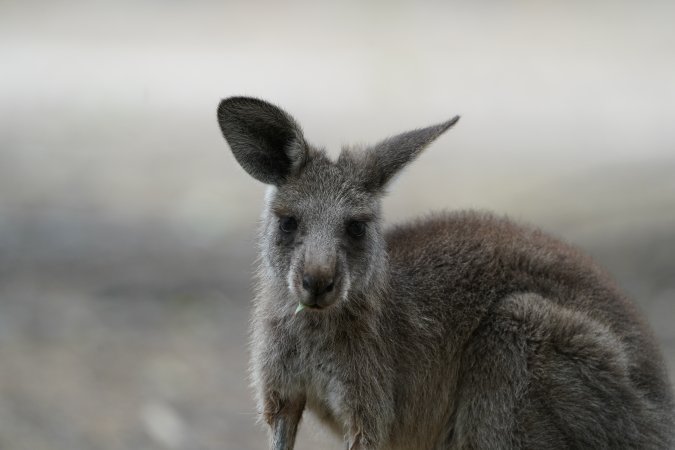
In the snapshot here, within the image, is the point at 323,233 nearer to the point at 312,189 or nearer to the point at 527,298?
the point at 312,189

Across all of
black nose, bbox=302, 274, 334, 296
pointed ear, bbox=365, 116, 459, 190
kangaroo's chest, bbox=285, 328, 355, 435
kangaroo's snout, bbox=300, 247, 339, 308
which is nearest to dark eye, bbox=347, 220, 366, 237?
pointed ear, bbox=365, 116, 459, 190

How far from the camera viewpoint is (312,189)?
615cm

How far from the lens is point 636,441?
6.23 metres

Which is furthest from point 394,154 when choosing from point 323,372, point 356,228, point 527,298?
point 323,372

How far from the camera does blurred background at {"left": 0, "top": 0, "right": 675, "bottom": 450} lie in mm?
9680

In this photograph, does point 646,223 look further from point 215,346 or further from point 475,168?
point 215,346

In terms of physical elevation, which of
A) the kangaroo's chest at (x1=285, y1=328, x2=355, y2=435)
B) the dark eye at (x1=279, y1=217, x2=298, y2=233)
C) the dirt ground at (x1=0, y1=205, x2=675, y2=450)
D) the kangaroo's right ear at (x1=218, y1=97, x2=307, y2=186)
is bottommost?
the dirt ground at (x1=0, y1=205, x2=675, y2=450)

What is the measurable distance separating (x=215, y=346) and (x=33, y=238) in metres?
3.23

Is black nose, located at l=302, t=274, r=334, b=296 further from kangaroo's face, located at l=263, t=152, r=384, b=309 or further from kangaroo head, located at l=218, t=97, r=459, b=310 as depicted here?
kangaroo head, located at l=218, t=97, r=459, b=310

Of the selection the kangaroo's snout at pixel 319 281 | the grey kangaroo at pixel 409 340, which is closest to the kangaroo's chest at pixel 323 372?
the grey kangaroo at pixel 409 340

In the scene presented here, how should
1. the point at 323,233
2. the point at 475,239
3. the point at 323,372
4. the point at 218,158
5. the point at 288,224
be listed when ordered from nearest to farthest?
the point at 323,233 < the point at 288,224 < the point at 323,372 < the point at 475,239 < the point at 218,158

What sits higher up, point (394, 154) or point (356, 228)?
point (394, 154)

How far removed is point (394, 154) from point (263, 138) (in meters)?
0.78

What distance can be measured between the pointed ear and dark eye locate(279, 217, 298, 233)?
0.55 meters
